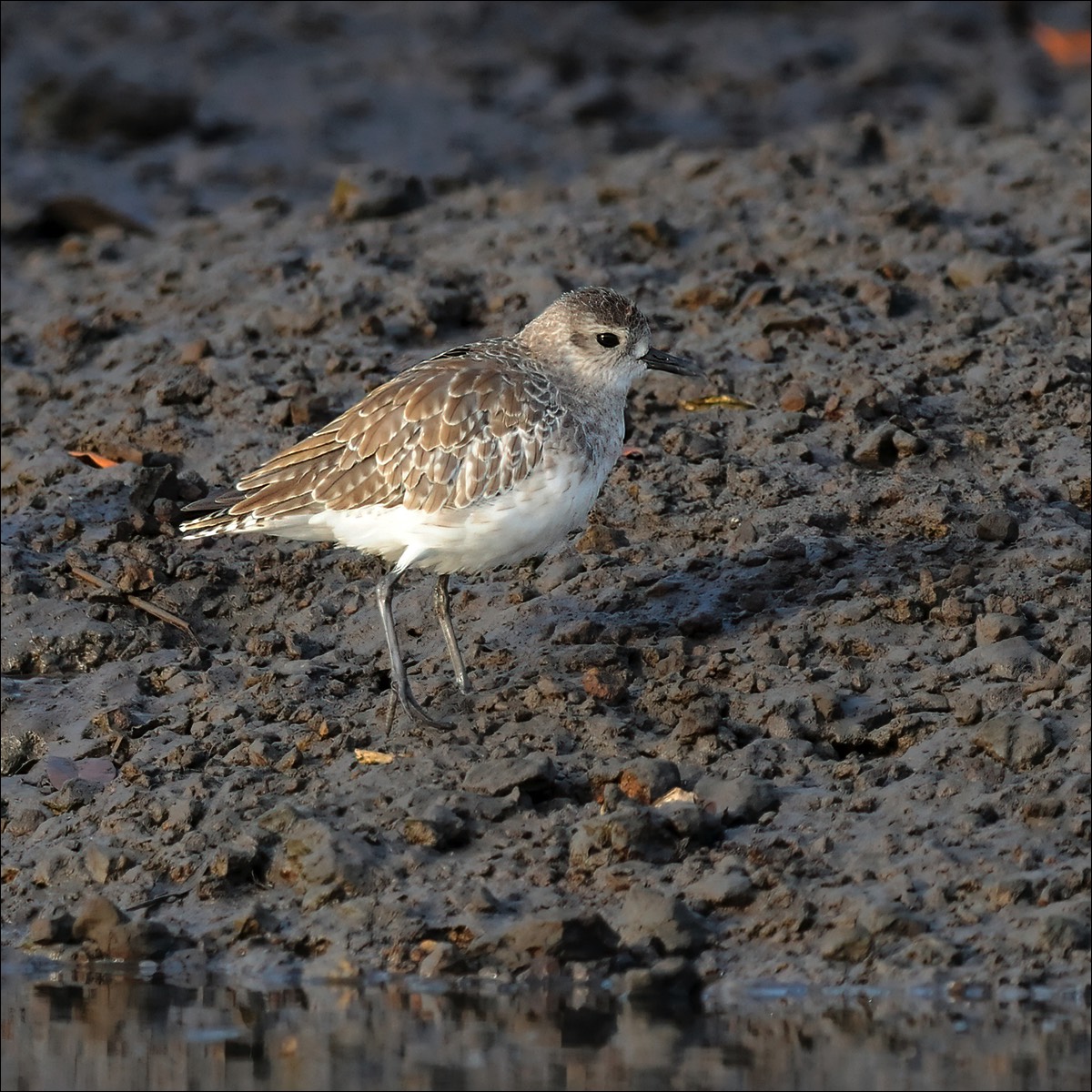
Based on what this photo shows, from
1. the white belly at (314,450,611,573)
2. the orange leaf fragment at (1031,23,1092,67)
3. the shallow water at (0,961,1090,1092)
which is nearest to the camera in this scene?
the shallow water at (0,961,1090,1092)

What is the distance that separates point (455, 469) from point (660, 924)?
94.8 inches

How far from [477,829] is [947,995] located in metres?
1.91

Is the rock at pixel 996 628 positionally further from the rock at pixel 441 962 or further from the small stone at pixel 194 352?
the small stone at pixel 194 352

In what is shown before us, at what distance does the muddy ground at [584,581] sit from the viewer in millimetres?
6949

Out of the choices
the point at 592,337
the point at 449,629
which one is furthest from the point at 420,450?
the point at 592,337

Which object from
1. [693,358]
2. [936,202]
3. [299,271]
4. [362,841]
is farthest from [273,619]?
[936,202]

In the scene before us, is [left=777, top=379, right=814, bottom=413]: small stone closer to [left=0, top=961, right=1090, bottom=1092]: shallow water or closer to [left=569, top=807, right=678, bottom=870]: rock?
[left=569, top=807, right=678, bottom=870]: rock

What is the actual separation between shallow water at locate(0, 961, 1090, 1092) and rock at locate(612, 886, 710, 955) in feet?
0.81

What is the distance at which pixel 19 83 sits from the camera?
16156mm

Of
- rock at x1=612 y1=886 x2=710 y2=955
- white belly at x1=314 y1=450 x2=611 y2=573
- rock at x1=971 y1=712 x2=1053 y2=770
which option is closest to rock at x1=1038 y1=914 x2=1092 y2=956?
rock at x1=971 y1=712 x2=1053 y2=770

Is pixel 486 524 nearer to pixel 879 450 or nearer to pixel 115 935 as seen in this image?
pixel 115 935

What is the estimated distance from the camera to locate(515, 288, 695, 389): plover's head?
879 cm

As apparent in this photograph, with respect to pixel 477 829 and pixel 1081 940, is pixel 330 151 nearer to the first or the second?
pixel 477 829

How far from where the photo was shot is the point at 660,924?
662 cm
